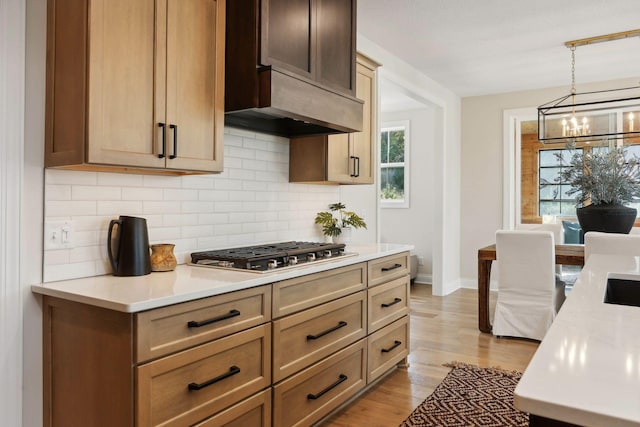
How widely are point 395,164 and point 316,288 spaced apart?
15.4 feet

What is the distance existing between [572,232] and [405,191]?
2.17 m

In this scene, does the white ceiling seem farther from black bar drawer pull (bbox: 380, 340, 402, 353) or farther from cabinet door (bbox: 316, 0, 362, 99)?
black bar drawer pull (bbox: 380, 340, 402, 353)

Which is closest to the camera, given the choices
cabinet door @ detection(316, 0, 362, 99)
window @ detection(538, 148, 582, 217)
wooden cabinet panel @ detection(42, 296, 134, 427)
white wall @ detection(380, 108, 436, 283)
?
wooden cabinet panel @ detection(42, 296, 134, 427)

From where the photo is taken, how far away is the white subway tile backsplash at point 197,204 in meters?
1.93

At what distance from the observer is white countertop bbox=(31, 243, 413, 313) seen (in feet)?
5.00

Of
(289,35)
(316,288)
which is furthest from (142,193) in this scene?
(289,35)

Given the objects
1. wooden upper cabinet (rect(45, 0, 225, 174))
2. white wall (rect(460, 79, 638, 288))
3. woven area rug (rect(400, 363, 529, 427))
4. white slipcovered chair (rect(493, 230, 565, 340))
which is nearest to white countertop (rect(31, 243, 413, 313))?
wooden upper cabinet (rect(45, 0, 225, 174))

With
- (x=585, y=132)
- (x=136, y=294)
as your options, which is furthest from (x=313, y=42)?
(x=585, y=132)

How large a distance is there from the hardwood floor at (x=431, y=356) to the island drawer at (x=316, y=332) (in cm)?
41

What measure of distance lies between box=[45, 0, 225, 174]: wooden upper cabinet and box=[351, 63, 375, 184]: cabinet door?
4.62 feet

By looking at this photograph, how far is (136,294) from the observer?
1596 mm

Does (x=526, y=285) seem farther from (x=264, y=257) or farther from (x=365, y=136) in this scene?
(x=264, y=257)

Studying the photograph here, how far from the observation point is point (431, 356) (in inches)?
139

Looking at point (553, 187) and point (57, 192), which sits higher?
point (553, 187)
